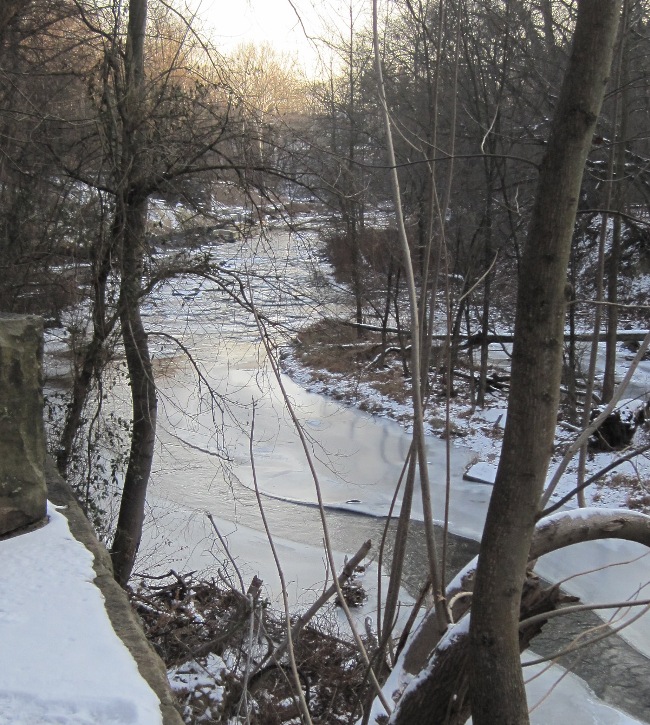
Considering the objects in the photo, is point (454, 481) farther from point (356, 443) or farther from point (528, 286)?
point (528, 286)

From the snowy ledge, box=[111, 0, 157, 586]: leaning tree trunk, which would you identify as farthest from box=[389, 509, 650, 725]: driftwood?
box=[111, 0, 157, 586]: leaning tree trunk

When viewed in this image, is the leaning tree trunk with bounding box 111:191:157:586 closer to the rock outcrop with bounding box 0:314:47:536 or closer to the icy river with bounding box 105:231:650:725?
the icy river with bounding box 105:231:650:725

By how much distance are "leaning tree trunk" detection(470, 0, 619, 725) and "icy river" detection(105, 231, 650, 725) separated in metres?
4.17

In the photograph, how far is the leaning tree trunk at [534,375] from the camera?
5.32ft

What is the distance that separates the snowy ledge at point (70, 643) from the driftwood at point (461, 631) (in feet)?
2.51

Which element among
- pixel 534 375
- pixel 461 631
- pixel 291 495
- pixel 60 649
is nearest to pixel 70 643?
pixel 60 649

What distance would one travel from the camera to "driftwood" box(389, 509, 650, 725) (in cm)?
221

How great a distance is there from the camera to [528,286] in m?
1.69

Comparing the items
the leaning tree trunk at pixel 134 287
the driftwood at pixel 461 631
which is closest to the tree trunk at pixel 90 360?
the leaning tree trunk at pixel 134 287

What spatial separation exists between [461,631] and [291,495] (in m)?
8.31

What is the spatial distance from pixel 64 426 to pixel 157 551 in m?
1.83

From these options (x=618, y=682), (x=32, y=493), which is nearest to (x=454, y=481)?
(x=618, y=682)

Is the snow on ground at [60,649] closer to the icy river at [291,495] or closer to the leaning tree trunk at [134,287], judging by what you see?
the icy river at [291,495]

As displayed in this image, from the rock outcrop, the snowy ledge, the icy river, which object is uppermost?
the rock outcrop
